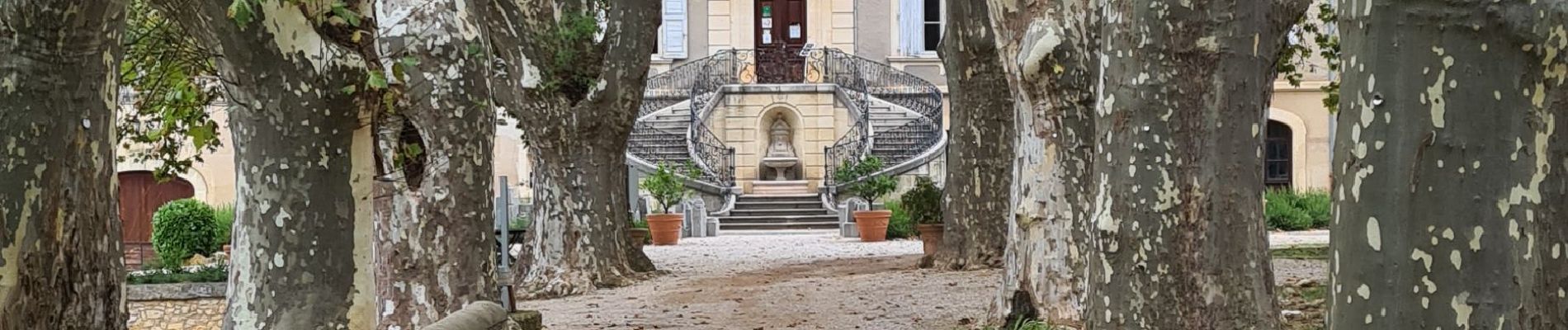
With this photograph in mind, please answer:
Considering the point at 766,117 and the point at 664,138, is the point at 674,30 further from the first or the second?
the point at 664,138

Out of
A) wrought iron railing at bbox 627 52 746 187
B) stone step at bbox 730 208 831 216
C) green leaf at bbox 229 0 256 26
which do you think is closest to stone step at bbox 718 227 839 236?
stone step at bbox 730 208 831 216

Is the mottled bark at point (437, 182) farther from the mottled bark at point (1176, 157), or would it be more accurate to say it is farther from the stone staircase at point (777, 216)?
the stone staircase at point (777, 216)

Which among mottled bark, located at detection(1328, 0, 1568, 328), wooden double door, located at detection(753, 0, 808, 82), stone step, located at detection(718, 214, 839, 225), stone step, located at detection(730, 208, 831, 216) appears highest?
wooden double door, located at detection(753, 0, 808, 82)

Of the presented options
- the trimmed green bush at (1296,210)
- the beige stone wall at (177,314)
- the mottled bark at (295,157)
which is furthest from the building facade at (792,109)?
the mottled bark at (295,157)

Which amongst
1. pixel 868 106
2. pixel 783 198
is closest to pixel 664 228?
pixel 783 198

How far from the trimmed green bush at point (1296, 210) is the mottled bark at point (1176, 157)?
1726 cm

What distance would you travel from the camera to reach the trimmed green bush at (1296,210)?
22.9 m

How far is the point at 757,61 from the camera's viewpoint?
1222 inches

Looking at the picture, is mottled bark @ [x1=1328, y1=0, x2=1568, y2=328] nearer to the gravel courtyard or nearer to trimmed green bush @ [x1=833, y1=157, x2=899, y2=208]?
the gravel courtyard

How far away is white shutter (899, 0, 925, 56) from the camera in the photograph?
1195 inches

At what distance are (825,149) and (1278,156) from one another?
8461 millimetres

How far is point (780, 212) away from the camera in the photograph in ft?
85.7

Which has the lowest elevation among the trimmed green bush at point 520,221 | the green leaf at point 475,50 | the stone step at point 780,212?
the stone step at point 780,212

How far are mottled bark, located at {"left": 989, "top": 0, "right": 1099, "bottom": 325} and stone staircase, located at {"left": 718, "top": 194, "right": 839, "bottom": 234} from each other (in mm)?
16122
